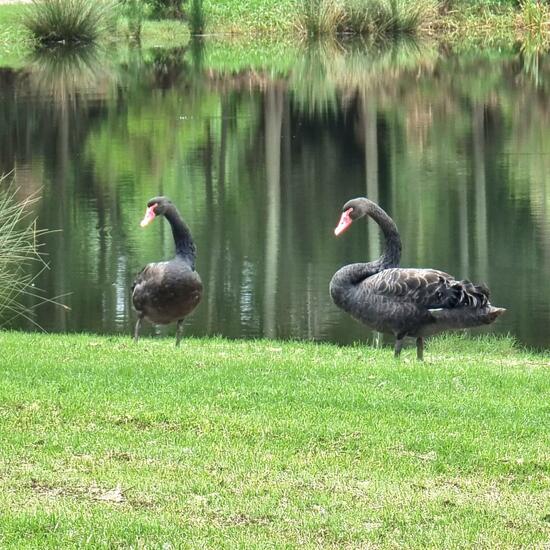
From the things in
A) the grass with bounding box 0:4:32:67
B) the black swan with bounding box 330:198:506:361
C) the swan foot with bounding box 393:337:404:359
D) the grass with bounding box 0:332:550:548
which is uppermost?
the grass with bounding box 0:4:32:67

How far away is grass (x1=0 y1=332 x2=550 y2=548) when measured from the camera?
20.4 feet

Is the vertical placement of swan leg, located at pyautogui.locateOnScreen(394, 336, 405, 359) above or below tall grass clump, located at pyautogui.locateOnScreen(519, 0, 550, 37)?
below

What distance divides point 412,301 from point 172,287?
2318mm

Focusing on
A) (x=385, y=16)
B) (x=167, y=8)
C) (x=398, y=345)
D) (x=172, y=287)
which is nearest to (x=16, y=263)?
(x=172, y=287)

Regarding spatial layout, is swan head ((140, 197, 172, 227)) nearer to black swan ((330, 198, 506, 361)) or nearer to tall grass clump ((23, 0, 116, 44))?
black swan ((330, 198, 506, 361))

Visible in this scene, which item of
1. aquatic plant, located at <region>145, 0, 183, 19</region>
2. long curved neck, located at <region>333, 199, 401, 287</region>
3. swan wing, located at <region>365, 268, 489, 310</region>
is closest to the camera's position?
swan wing, located at <region>365, 268, 489, 310</region>

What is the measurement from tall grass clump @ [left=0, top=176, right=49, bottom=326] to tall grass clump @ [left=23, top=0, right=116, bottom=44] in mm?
28873

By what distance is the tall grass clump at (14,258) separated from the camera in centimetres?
→ 1306

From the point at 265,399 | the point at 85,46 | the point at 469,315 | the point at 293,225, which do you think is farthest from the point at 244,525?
the point at 85,46

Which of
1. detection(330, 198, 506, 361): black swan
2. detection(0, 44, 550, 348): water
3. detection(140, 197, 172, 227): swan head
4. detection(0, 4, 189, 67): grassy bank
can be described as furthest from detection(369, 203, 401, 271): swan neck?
detection(0, 4, 189, 67): grassy bank

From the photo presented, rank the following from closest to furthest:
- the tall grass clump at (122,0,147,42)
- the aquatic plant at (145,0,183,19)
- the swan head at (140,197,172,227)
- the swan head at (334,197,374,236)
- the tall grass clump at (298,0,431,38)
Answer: the swan head at (334,197,374,236)
the swan head at (140,197,172,227)
the tall grass clump at (298,0,431,38)
the tall grass clump at (122,0,147,42)
the aquatic plant at (145,0,183,19)

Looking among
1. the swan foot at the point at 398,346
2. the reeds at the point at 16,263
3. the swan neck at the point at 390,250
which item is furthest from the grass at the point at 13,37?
the swan foot at the point at 398,346

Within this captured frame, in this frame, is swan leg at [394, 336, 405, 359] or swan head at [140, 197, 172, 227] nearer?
swan leg at [394, 336, 405, 359]

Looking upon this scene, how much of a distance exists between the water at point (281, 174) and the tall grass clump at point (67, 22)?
17.8ft
